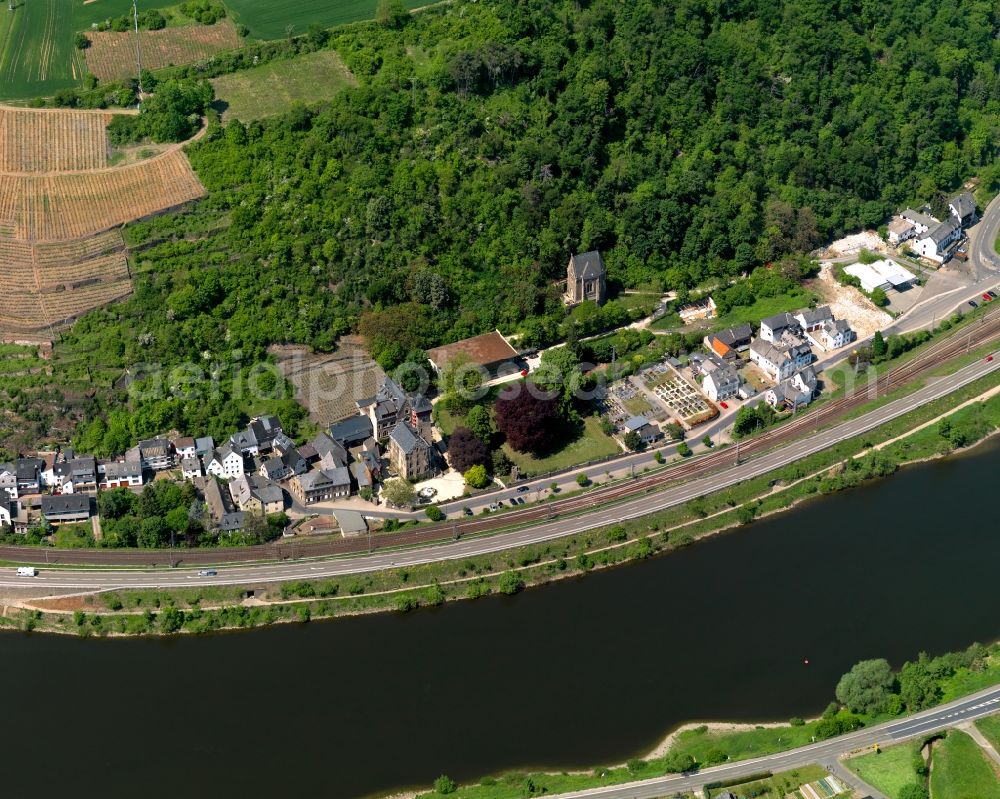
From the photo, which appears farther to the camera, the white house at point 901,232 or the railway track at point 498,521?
the white house at point 901,232

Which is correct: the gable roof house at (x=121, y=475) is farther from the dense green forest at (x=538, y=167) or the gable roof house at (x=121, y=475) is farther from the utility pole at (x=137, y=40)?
the utility pole at (x=137, y=40)

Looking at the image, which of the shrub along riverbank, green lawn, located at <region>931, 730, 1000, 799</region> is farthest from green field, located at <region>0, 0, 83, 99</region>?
green lawn, located at <region>931, 730, 1000, 799</region>

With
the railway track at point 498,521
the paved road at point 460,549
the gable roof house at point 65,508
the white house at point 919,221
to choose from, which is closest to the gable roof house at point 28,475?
the gable roof house at point 65,508

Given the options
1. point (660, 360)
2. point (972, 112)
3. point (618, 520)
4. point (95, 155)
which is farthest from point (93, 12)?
point (972, 112)

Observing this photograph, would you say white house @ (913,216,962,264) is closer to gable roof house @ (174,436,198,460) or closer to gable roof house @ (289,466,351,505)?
gable roof house @ (289,466,351,505)

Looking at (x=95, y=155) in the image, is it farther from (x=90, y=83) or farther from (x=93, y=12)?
(x=93, y=12)

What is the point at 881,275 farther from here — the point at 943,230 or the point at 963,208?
the point at 963,208
